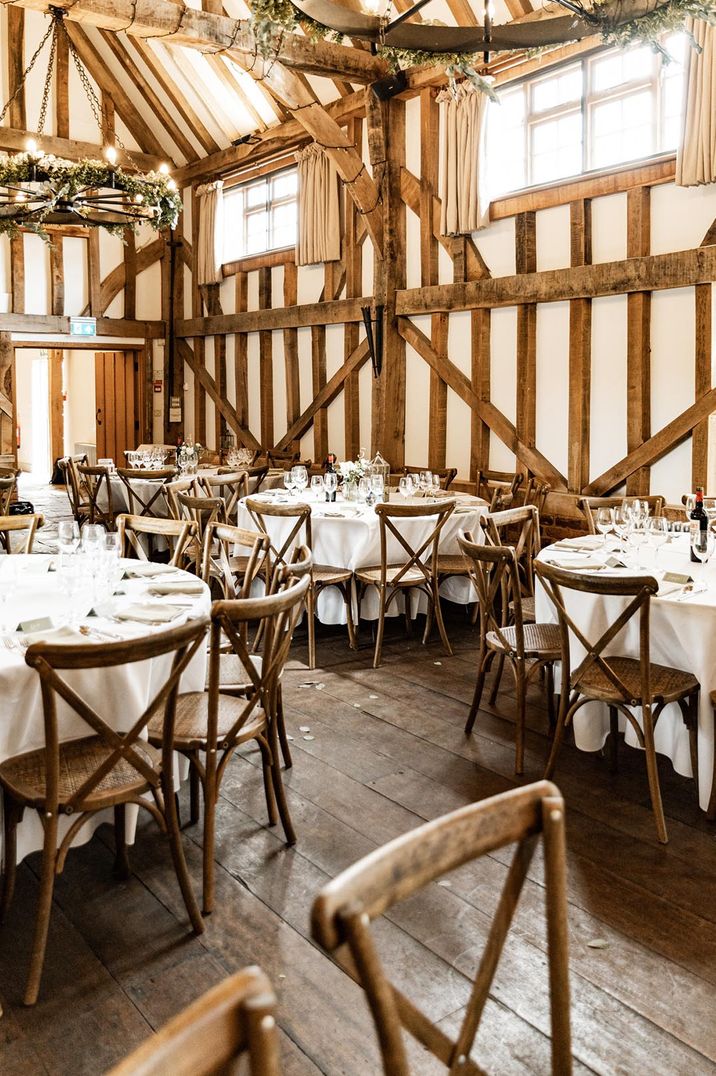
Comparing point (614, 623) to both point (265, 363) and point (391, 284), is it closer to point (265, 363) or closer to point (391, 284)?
point (391, 284)

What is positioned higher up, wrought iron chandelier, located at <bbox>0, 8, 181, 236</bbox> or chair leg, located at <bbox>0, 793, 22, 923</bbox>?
wrought iron chandelier, located at <bbox>0, 8, 181, 236</bbox>

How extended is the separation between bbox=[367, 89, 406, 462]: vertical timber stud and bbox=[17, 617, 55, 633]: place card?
6.89 m

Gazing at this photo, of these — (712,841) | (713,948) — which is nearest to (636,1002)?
(713,948)

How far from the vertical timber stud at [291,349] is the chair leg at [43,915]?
939 cm

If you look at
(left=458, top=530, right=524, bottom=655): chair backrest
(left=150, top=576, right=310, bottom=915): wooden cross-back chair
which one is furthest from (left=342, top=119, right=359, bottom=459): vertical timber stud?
(left=150, top=576, right=310, bottom=915): wooden cross-back chair

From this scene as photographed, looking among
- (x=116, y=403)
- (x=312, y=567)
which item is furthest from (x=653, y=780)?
(x=116, y=403)

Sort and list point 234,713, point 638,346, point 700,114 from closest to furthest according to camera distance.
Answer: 1. point 234,713
2. point 700,114
3. point 638,346

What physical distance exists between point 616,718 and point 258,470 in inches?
227

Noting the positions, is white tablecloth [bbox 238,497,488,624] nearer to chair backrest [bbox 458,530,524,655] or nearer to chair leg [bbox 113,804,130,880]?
chair backrest [bbox 458,530,524,655]

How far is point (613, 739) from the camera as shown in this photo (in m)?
3.94

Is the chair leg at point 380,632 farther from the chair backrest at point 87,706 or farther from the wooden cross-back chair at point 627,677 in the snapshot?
the chair backrest at point 87,706

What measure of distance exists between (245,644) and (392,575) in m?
2.88

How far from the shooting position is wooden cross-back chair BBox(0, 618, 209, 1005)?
94.8 inches

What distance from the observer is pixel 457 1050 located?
1341 millimetres
